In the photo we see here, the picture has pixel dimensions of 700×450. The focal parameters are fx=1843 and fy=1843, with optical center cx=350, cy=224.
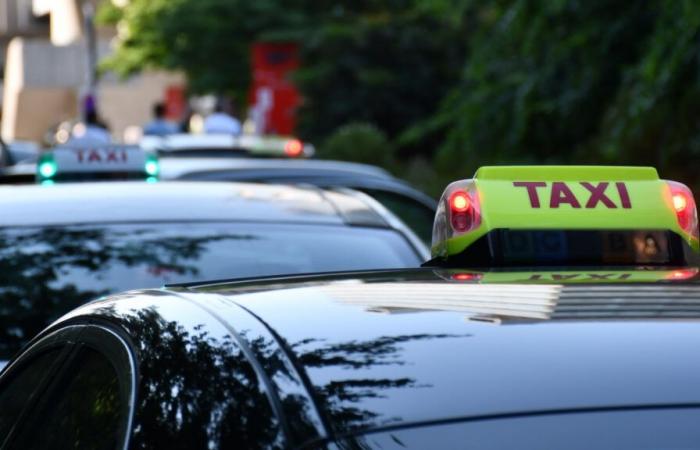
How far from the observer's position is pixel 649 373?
7.39ft

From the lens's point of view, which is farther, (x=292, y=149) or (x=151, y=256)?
(x=292, y=149)

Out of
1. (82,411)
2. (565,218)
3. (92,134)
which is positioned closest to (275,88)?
(92,134)

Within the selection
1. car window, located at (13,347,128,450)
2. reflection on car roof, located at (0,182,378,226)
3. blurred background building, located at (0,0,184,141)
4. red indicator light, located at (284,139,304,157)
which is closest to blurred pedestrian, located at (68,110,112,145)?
red indicator light, located at (284,139,304,157)

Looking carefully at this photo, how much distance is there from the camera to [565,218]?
3.25 m

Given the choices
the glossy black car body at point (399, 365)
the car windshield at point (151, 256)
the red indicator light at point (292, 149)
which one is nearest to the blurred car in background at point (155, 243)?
the car windshield at point (151, 256)

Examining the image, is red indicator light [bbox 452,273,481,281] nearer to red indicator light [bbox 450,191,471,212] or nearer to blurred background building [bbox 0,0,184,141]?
red indicator light [bbox 450,191,471,212]

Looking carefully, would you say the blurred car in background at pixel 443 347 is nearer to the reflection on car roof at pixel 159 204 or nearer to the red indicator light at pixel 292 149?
the reflection on car roof at pixel 159 204

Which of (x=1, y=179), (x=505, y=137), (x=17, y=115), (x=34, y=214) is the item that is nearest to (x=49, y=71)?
(x=17, y=115)

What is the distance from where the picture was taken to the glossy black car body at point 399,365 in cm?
216

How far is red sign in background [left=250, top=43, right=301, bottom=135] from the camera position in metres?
37.7

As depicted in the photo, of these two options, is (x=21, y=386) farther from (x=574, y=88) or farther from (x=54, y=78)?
(x=54, y=78)

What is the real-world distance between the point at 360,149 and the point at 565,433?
24935mm

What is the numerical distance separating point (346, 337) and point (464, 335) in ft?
0.53

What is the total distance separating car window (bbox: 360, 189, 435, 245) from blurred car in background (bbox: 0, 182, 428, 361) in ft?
9.15
